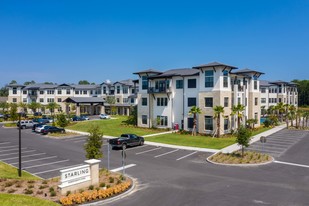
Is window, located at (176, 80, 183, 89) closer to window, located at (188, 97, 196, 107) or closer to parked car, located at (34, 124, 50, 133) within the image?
window, located at (188, 97, 196, 107)

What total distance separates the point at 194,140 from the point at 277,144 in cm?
1054

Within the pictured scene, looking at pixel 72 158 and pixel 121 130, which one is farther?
pixel 121 130

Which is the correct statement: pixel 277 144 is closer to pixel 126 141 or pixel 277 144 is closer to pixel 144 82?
pixel 126 141

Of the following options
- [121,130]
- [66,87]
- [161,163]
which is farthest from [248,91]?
[66,87]

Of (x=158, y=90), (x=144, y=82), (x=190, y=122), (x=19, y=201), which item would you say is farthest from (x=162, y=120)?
(x=19, y=201)

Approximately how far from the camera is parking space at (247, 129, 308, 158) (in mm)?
28891

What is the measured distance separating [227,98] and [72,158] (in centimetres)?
2522

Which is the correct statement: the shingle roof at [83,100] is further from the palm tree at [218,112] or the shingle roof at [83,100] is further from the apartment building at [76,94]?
the palm tree at [218,112]

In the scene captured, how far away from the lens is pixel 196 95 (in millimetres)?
42500

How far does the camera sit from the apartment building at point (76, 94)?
7769 centimetres

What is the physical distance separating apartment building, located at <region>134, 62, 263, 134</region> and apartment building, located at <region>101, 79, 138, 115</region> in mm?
25296

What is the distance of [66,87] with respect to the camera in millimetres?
87750

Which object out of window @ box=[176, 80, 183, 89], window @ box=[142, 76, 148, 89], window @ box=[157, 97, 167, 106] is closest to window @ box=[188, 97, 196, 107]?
window @ box=[176, 80, 183, 89]

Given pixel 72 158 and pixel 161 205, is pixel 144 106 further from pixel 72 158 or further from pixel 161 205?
pixel 161 205
